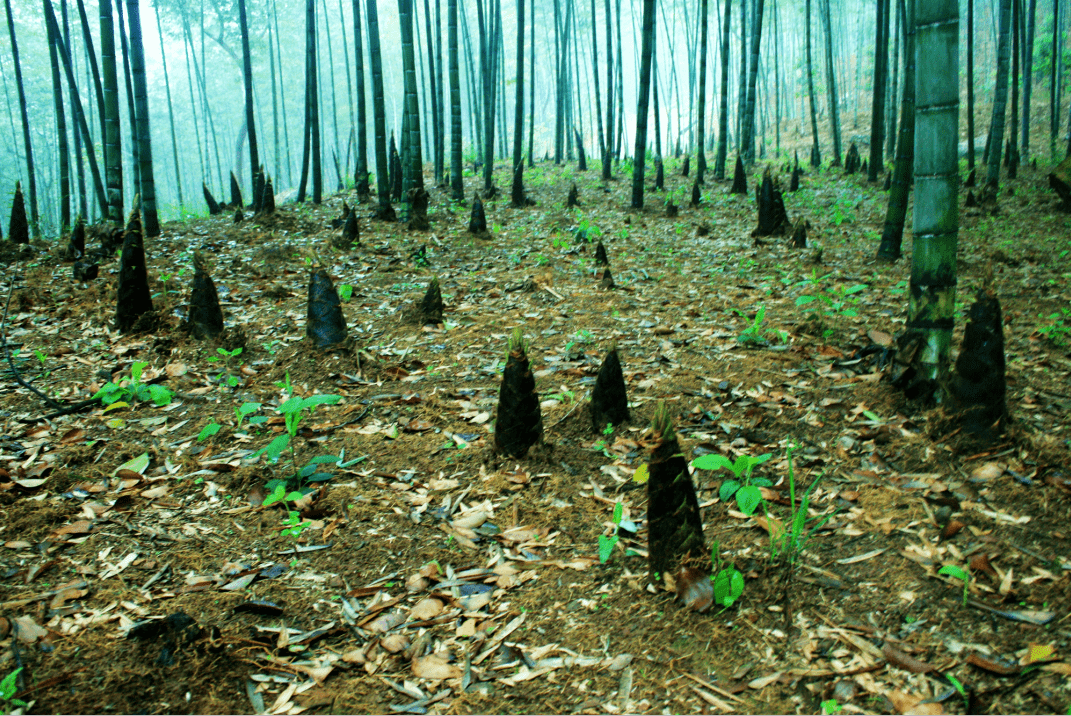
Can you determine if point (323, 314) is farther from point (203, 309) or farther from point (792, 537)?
point (792, 537)

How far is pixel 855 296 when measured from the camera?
4.96 meters

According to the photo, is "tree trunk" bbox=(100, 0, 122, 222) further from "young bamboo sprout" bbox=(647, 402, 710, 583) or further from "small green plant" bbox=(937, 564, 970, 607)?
"small green plant" bbox=(937, 564, 970, 607)

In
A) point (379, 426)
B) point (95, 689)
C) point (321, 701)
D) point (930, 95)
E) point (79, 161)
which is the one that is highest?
point (79, 161)

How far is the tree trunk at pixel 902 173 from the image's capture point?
5.27 m

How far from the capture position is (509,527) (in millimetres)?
2428

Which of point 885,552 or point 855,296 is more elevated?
point 855,296

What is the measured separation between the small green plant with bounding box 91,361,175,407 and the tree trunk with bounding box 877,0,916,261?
18.4ft

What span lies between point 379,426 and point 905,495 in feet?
8.04

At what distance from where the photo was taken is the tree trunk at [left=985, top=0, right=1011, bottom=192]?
842 centimetres

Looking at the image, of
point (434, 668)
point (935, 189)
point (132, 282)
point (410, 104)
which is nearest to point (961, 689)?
point (434, 668)

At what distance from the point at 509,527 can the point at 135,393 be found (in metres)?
2.34

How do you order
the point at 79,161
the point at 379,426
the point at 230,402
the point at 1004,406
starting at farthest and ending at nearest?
the point at 79,161, the point at 230,402, the point at 379,426, the point at 1004,406

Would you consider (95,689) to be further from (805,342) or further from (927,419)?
(805,342)

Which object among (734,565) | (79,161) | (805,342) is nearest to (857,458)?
(734,565)
